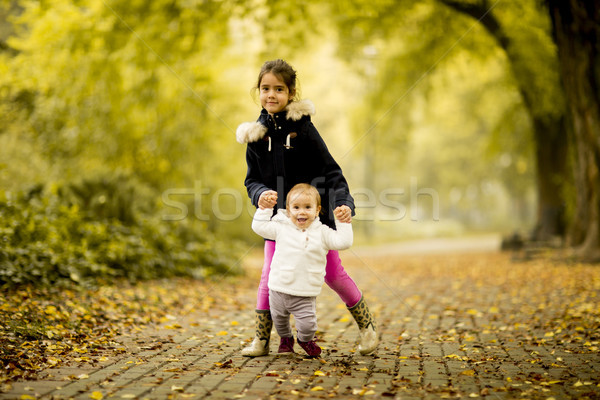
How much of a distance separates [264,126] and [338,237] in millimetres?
915

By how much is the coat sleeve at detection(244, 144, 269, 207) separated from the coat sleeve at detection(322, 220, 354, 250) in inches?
20.9

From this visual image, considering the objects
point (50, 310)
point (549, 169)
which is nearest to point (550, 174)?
point (549, 169)

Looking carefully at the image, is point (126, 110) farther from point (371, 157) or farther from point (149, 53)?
point (371, 157)

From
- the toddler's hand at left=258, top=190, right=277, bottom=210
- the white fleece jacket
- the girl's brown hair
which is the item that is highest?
the girl's brown hair

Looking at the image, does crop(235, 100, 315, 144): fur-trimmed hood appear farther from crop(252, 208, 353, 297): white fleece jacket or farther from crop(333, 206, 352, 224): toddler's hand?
crop(333, 206, 352, 224): toddler's hand

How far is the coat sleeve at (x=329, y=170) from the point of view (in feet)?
13.4

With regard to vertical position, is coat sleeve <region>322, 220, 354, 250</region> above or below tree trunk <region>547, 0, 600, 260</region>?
below

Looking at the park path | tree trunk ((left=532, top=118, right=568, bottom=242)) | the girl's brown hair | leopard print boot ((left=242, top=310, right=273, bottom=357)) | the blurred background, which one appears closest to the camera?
the park path

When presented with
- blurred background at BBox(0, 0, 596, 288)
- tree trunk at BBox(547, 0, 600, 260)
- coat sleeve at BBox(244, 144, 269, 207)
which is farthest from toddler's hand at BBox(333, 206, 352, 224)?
tree trunk at BBox(547, 0, 600, 260)

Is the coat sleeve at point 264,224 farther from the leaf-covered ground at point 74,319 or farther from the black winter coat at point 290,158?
the leaf-covered ground at point 74,319

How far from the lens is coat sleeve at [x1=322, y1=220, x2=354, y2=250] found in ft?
12.9

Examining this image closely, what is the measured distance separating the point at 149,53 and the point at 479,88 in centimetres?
1293

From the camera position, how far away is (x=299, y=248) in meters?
3.91

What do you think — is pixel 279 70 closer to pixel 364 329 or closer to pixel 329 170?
pixel 329 170
